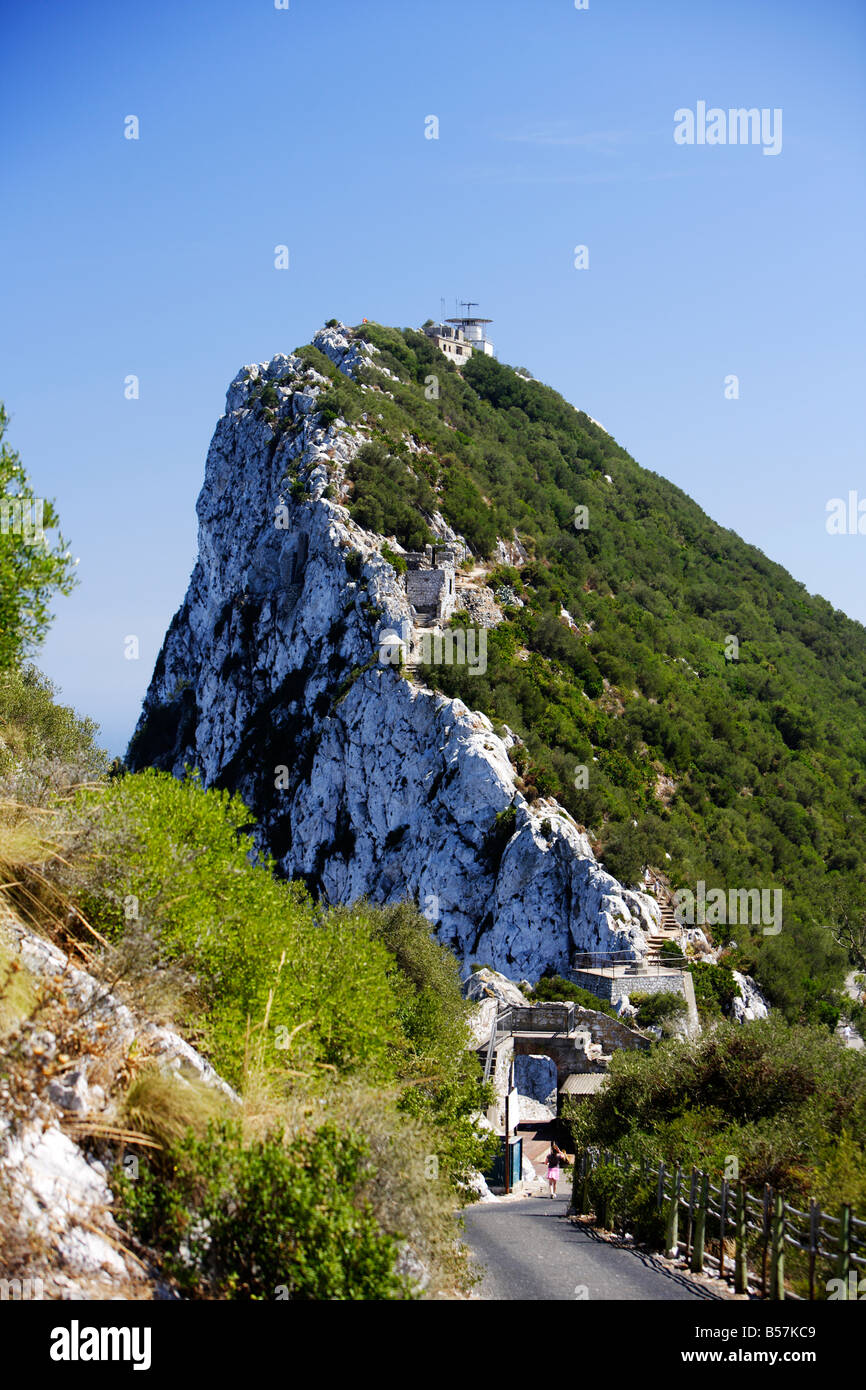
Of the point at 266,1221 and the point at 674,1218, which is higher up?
the point at 266,1221

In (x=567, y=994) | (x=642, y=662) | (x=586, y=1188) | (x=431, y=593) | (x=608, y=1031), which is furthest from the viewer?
(x=642, y=662)

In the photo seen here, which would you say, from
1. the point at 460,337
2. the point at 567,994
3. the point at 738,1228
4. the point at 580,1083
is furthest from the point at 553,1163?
the point at 460,337

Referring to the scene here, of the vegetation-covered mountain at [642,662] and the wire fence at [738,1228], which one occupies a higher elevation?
the vegetation-covered mountain at [642,662]

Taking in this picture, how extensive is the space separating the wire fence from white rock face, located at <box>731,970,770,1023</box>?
2882 cm

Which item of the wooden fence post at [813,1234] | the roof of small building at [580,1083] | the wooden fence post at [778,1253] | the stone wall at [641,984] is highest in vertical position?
the wooden fence post at [813,1234]

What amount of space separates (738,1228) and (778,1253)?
1344mm

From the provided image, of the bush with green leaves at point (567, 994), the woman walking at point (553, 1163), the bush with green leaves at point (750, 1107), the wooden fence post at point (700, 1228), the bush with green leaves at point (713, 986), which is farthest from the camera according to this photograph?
the bush with green leaves at point (713, 986)

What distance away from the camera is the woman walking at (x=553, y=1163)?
2997cm

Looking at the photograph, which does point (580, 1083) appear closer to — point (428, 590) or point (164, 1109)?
point (164, 1109)

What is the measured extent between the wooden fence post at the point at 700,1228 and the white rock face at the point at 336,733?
3269 centimetres

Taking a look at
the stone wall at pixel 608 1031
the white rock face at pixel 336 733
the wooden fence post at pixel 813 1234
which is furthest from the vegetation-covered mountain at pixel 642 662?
the wooden fence post at pixel 813 1234

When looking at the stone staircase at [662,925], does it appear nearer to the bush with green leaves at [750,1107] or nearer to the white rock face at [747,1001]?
the white rock face at [747,1001]

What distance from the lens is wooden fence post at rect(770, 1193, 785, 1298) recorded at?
12.8 meters

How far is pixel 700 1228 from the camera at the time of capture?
1508 cm
